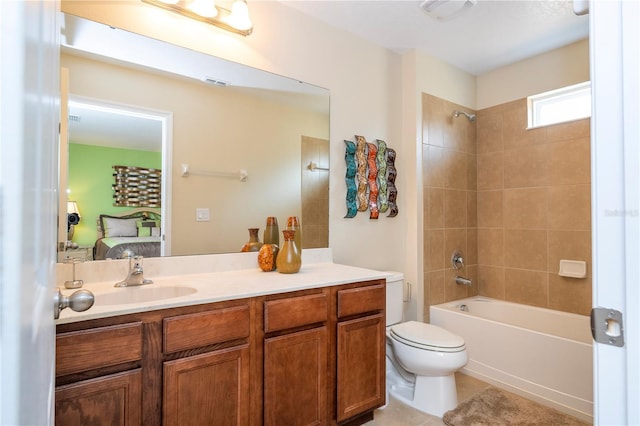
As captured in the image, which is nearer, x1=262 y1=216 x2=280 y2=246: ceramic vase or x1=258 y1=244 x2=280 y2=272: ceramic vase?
x1=258 y1=244 x2=280 y2=272: ceramic vase

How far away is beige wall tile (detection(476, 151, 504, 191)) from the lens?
3062 mm

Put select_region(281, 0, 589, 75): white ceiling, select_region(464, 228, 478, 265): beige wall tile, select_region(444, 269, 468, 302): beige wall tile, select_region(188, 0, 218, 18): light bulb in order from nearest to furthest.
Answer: select_region(188, 0, 218, 18): light bulb, select_region(281, 0, 589, 75): white ceiling, select_region(444, 269, 468, 302): beige wall tile, select_region(464, 228, 478, 265): beige wall tile

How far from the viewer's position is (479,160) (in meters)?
3.23

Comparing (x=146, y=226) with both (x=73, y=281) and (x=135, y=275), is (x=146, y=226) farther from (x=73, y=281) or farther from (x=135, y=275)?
(x=73, y=281)


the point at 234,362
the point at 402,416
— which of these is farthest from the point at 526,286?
the point at 234,362

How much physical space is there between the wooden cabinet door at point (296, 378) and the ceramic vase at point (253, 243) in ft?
2.09

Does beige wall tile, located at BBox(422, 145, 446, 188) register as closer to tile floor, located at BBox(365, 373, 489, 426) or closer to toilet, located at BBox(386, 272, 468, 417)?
toilet, located at BBox(386, 272, 468, 417)

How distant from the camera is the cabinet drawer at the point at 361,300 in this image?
1.67 meters

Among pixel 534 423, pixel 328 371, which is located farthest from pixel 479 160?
pixel 328 371

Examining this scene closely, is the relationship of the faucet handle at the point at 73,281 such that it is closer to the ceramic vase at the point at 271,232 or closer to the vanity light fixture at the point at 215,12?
the ceramic vase at the point at 271,232

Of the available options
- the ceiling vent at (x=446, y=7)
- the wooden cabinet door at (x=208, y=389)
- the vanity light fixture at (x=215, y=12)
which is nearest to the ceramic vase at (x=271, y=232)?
the wooden cabinet door at (x=208, y=389)

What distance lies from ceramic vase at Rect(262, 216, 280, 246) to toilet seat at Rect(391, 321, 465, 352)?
975 millimetres

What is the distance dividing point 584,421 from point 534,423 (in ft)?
1.05

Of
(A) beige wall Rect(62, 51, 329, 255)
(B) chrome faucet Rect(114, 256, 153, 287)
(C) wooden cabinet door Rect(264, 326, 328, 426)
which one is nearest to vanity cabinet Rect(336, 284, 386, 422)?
(C) wooden cabinet door Rect(264, 326, 328, 426)
